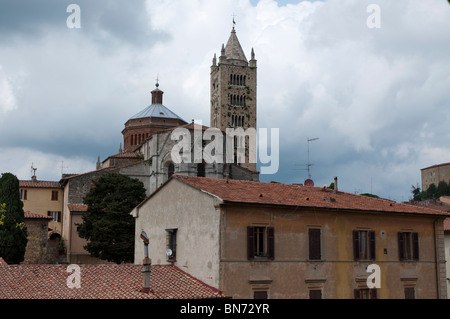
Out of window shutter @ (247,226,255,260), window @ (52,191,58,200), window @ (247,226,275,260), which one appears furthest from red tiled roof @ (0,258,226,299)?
window @ (52,191,58,200)

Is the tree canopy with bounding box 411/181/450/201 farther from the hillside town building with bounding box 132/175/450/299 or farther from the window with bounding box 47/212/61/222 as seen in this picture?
the hillside town building with bounding box 132/175/450/299

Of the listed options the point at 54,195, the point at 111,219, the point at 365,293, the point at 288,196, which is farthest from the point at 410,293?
the point at 54,195

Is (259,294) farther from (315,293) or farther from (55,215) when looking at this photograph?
(55,215)

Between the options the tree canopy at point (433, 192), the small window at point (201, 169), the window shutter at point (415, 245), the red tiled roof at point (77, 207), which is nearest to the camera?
the window shutter at point (415, 245)

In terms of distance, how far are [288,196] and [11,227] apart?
21.5 metres

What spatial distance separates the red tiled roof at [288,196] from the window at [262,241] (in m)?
1.17

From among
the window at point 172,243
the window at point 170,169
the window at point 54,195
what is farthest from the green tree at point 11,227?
the window at point 170,169

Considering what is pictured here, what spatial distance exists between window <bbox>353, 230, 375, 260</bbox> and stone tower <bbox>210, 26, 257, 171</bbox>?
62687 mm

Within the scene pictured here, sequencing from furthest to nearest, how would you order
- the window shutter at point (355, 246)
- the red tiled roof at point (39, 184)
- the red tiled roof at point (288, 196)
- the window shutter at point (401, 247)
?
the red tiled roof at point (39, 184) < the window shutter at point (401, 247) < the window shutter at point (355, 246) < the red tiled roof at point (288, 196)

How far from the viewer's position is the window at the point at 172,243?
82.8ft

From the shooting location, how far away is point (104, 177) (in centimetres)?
4975

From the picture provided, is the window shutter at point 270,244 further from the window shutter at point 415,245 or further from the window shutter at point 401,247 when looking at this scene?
the window shutter at point 415,245

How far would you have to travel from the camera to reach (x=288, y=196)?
25.3m
